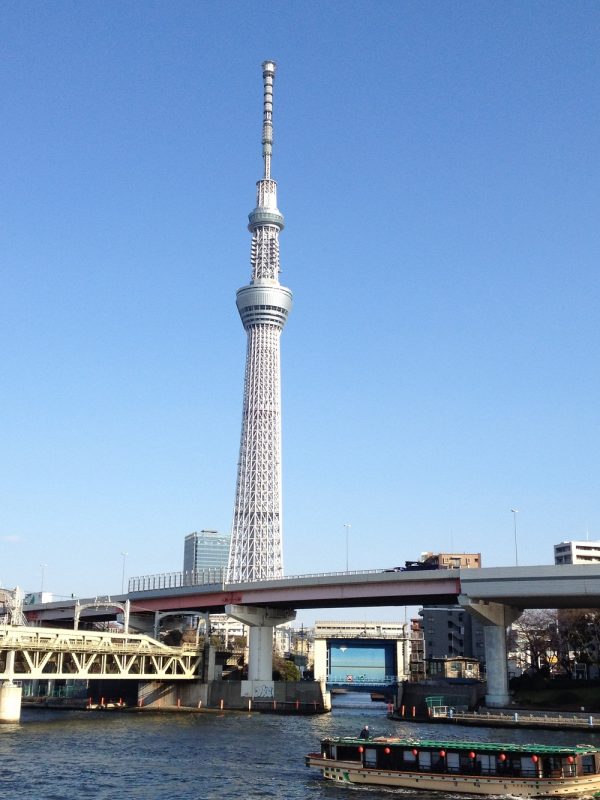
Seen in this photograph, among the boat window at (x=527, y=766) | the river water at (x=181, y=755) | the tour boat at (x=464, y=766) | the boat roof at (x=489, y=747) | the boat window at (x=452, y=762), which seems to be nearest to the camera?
the tour boat at (x=464, y=766)

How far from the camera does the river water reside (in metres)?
50.0

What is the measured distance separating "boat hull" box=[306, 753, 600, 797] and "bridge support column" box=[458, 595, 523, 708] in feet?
143

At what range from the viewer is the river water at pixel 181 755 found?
5003cm

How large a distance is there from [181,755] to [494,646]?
44398mm

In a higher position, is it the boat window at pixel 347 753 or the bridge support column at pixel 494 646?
the bridge support column at pixel 494 646

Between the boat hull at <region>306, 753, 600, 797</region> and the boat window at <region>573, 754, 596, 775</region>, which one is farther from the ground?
the boat window at <region>573, 754, 596, 775</region>

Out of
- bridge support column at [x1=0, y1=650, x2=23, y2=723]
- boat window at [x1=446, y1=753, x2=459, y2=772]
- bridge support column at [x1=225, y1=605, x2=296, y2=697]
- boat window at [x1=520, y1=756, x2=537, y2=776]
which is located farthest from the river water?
bridge support column at [x1=225, y1=605, x2=296, y2=697]

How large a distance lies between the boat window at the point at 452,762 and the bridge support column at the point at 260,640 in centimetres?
6446

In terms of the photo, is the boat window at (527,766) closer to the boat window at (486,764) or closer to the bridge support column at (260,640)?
the boat window at (486,764)

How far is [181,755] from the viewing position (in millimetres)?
63969

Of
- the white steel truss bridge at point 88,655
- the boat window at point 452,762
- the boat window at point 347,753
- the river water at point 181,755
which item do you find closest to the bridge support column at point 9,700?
the white steel truss bridge at point 88,655

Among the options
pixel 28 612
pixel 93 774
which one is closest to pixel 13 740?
pixel 93 774

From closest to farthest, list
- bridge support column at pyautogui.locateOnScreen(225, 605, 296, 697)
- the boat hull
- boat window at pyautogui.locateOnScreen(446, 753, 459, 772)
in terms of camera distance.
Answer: the boat hull < boat window at pyautogui.locateOnScreen(446, 753, 459, 772) < bridge support column at pyautogui.locateOnScreen(225, 605, 296, 697)

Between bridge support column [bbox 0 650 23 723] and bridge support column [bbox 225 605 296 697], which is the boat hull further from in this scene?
bridge support column [bbox 225 605 296 697]
